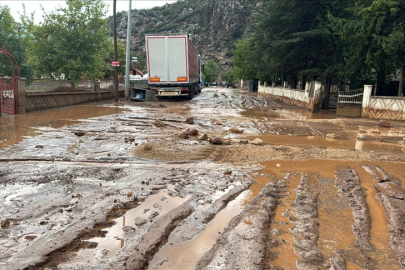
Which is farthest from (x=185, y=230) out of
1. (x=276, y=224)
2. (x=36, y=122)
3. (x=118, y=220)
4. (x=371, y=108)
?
(x=371, y=108)

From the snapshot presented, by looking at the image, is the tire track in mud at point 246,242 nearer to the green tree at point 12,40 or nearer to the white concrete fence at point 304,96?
the white concrete fence at point 304,96

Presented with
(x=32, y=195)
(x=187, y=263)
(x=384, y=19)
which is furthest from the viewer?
(x=384, y=19)

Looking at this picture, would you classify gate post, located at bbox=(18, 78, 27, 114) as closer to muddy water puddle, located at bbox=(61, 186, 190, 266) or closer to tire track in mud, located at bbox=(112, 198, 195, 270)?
muddy water puddle, located at bbox=(61, 186, 190, 266)

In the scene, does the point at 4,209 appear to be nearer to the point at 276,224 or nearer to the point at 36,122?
the point at 276,224

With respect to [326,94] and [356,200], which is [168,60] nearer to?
[326,94]

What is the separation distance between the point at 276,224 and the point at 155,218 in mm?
Result: 1419

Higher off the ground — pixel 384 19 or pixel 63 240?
pixel 384 19

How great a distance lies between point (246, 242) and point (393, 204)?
2546mm

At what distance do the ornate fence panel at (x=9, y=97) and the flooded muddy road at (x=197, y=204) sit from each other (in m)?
5.66

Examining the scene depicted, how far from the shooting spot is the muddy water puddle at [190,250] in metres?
2.94

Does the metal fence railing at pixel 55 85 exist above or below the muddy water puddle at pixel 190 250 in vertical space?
above

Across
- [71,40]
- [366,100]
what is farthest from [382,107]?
[71,40]

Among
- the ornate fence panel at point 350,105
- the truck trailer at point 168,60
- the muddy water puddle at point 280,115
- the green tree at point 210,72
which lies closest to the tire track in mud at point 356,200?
the muddy water puddle at point 280,115

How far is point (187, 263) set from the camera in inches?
117
